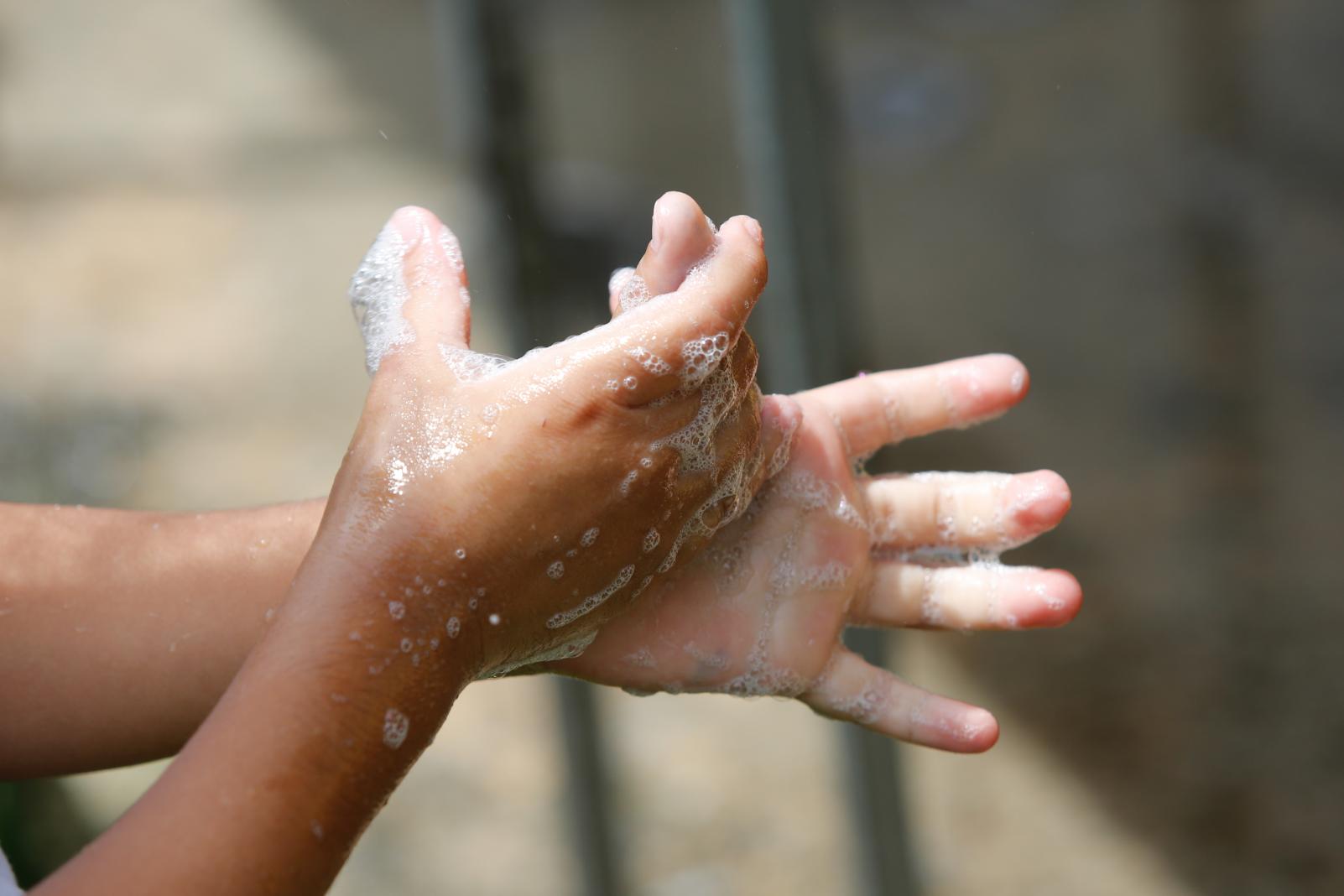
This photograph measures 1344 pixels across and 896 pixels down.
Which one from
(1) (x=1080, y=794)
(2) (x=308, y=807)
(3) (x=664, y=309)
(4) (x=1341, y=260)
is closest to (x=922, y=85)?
(4) (x=1341, y=260)

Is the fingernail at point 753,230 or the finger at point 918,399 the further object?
the finger at point 918,399

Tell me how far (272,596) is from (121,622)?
0.11 meters

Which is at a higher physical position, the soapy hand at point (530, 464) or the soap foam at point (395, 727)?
the soapy hand at point (530, 464)

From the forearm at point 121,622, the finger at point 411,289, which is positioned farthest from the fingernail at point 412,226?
the forearm at point 121,622

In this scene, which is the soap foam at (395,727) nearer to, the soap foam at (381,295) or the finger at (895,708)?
the soap foam at (381,295)

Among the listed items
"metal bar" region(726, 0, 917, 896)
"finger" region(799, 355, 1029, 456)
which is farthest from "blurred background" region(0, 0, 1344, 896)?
"finger" region(799, 355, 1029, 456)

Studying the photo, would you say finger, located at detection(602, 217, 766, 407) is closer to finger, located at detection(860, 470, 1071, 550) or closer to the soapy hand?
the soapy hand

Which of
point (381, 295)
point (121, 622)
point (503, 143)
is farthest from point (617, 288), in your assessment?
point (503, 143)

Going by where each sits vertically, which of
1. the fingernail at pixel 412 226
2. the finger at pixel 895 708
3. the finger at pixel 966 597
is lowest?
the finger at pixel 895 708

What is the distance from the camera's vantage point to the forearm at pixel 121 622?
895 millimetres

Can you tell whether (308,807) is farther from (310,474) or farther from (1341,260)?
(1341,260)

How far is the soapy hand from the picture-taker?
0.74 m

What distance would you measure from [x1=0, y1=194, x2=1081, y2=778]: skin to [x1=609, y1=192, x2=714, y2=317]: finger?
0.17 feet

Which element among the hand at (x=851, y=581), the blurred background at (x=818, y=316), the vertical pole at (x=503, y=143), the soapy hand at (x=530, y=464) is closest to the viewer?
the soapy hand at (x=530, y=464)
